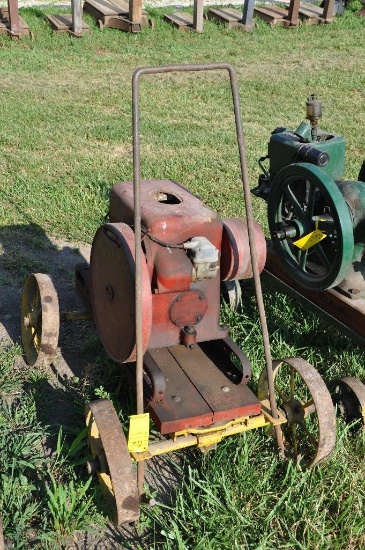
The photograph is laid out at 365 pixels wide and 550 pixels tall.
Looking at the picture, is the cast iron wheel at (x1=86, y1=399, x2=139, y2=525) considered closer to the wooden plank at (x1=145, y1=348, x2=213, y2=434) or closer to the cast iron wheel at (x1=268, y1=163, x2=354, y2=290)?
the wooden plank at (x1=145, y1=348, x2=213, y2=434)

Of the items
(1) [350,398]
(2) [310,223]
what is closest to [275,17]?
(2) [310,223]

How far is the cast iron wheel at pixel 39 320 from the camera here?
11.6 ft

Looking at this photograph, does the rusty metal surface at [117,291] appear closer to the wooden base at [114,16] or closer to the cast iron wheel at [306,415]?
the cast iron wheel at [306,415]

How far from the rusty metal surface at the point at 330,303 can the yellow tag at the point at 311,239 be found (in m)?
0.39

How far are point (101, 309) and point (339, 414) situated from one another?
1306mm

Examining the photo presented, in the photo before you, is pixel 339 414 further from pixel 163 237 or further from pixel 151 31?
pixel 151 31

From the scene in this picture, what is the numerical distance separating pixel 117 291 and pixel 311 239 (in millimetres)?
1039

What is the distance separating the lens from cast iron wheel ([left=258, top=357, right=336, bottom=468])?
292 centimetres

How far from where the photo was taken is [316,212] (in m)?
3.73

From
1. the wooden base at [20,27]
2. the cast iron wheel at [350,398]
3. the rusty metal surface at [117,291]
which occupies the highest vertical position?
the wooden base at [20,27]

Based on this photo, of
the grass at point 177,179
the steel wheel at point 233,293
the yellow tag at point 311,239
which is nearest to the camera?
the grass at point 177,179

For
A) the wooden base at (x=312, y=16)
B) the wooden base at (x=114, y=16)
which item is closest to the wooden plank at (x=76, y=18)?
the wooden base at (x=114, y=16)

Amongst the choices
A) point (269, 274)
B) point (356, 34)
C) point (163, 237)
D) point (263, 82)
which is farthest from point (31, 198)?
point (356, 34)

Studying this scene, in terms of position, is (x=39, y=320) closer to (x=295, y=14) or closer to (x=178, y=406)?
(x=178, y=406)
